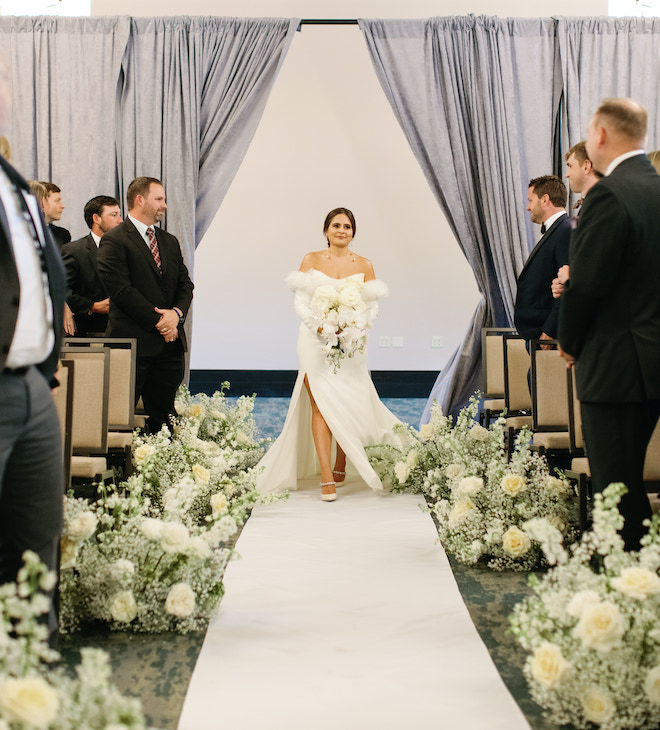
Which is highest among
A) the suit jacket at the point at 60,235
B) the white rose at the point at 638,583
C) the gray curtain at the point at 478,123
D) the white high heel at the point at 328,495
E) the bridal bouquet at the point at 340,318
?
the gray curtain at the point at 478,123

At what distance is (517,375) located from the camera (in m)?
5.50

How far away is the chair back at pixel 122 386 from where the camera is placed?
4480 millimetres

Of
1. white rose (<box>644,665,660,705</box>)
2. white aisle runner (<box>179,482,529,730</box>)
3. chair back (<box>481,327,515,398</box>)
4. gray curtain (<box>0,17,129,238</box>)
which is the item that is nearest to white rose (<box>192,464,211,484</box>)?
white aisle runner (<box>179,482,529,730</box>)

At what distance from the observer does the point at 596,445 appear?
2.63 meters

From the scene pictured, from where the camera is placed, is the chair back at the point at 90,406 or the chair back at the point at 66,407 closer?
the chair back at the point at 66,407

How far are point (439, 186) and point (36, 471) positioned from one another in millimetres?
5893

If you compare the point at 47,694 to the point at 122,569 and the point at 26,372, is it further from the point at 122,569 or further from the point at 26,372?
the point at 122,569

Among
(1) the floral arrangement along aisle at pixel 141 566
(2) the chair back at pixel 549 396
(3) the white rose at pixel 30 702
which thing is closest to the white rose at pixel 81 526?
(1) the floral arrangement along aisle at pixel 141 566

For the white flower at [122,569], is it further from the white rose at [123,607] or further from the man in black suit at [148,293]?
the man in black suit at [148,293]

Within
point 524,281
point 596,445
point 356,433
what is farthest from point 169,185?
point 596,445

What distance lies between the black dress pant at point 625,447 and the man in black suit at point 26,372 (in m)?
1.64

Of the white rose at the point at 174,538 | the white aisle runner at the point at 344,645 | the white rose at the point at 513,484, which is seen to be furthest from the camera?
the white rose at the point at 513,484

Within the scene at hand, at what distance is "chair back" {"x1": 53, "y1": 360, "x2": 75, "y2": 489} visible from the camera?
3156mm

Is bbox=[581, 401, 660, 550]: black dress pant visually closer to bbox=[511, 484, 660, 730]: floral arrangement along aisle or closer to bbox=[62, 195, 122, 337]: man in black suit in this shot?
bbox=[511, 484, 660, 730]: floral arrangement along aisle
